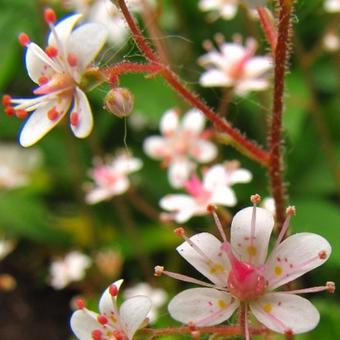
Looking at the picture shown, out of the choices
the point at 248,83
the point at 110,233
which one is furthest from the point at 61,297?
the point at 248,83

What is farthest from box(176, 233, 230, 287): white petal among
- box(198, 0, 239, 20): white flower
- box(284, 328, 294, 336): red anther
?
box(198, 0, 239, 20): white flower

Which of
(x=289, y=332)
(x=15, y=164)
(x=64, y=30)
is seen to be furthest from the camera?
(x=15, y=164)

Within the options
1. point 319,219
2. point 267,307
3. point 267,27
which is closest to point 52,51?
point 267,27

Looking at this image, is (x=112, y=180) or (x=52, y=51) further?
(x=112, y=180)

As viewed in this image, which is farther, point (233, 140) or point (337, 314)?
point (337, 314)

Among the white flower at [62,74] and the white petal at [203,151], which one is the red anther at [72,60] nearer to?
the white flower at [62,74]

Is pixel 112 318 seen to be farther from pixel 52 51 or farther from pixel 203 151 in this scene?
pixel 203 151

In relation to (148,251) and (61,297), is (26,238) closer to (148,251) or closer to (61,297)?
(61,297)

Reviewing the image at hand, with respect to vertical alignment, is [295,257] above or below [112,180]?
below
